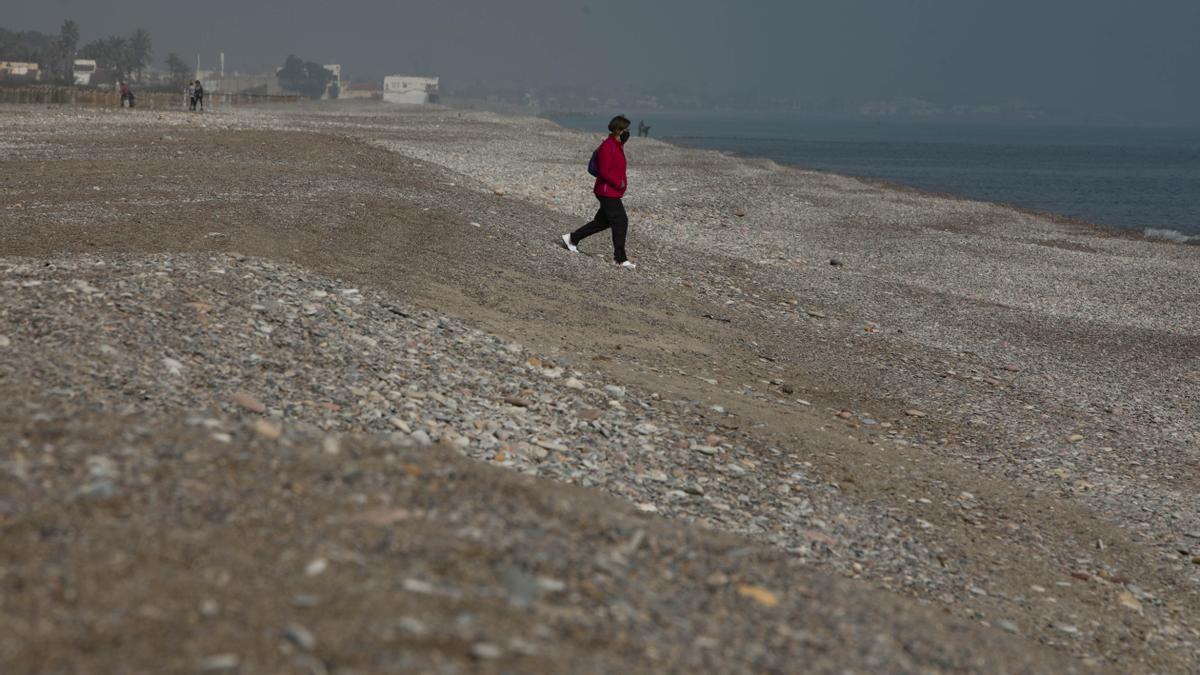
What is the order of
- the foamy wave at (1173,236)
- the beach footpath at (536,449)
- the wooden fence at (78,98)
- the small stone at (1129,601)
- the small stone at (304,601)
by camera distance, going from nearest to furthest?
the small stone at (304,601)
the beach footpath at (536,449)
the small stone at (1129,601)
the foamy wave at (1173,236)
the wooden fence at (78,98)

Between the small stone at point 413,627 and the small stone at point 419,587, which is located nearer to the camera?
the small stone at point 413,627

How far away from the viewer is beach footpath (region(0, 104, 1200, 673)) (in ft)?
19.2

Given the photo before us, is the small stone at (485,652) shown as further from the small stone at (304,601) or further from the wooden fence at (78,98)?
the wooden fence at (78,98)

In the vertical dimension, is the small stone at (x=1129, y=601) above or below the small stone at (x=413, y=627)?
below

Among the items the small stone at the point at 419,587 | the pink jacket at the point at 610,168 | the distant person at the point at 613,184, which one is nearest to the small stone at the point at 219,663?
the small stone at the point at 419,587

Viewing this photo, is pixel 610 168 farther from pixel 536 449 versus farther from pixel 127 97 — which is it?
pixel 127 97

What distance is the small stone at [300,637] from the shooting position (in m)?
5.32

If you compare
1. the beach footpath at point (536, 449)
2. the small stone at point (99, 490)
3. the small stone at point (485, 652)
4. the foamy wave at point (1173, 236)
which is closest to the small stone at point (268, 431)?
the beach footpath at point (536, 449)

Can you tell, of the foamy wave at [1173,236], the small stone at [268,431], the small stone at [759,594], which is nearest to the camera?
the small stone at [759,594]

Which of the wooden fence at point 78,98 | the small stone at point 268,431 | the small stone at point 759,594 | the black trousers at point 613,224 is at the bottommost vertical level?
the small stone at point 759,594

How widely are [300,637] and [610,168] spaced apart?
14894mm

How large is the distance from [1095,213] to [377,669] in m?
55.9

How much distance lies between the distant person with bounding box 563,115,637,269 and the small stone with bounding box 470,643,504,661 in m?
14.2

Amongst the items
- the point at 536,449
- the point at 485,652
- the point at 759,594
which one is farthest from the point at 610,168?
the point at 485,652
